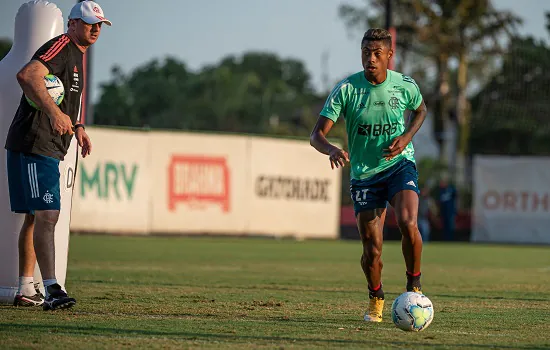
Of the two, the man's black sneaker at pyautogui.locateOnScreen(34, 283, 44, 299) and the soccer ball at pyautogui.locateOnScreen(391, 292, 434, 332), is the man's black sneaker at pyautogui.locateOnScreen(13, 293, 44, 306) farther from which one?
the soccer ball at pyautogui.locateOnScreen(391, 292, 434, 332)

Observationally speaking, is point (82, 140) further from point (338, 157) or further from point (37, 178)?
point (338, 157)

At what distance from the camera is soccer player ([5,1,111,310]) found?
8578 millimetres

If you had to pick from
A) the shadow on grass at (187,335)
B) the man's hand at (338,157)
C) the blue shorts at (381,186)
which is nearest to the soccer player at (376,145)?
the blue shorts at (381,186)

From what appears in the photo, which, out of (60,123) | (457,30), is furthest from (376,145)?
(457,30)

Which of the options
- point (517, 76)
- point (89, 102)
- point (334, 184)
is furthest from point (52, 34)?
point (517, 76)

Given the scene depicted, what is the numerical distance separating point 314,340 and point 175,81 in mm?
71931

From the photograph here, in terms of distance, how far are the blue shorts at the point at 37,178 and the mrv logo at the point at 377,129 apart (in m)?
2.65

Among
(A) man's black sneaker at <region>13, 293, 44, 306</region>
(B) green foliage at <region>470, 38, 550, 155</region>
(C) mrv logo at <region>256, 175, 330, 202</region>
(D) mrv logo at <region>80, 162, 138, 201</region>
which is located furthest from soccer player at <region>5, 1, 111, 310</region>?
(B) green foliage at <region>470, 38, 550, 155</region>

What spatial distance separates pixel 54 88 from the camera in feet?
28.2

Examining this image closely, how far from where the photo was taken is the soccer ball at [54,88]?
8539mm

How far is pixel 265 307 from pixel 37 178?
2509 mm

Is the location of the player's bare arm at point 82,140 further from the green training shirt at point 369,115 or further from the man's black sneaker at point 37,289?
the green training shirt at point 369,115

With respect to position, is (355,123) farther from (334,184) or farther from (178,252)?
(334,184)

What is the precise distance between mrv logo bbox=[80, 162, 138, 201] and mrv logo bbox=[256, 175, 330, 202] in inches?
172
